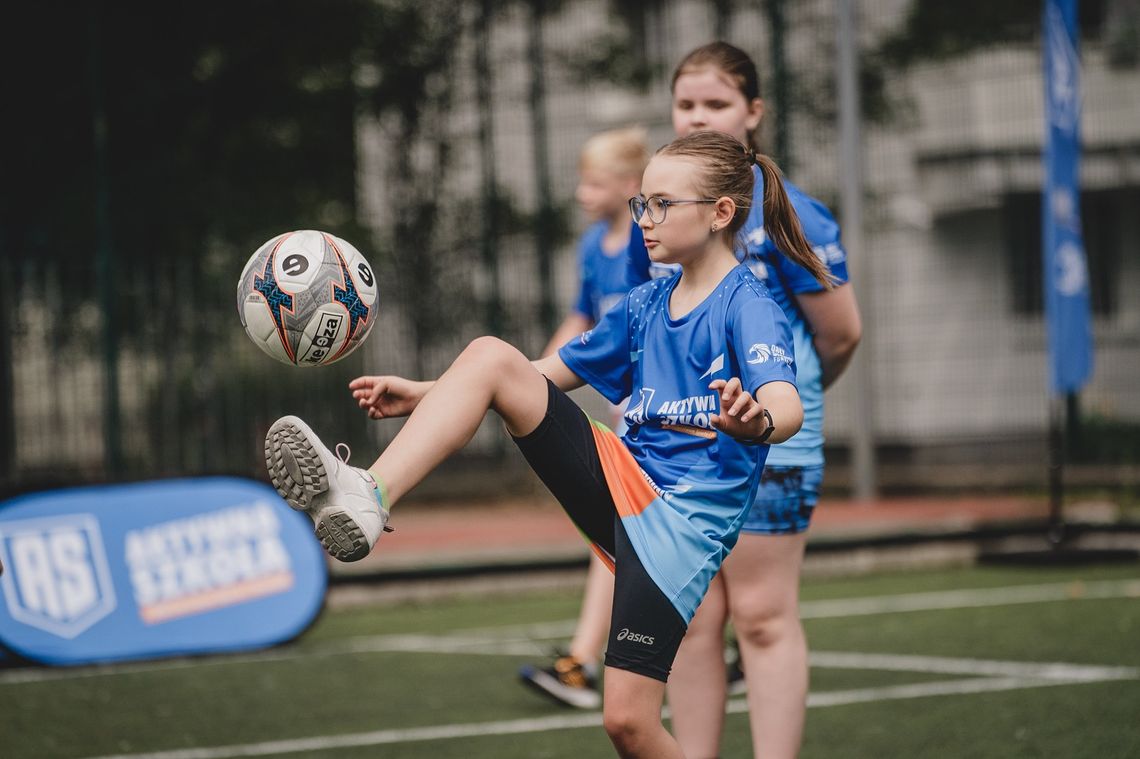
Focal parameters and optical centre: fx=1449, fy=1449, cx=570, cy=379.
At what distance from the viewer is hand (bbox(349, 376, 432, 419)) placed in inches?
141

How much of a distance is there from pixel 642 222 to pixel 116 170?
35.9ft

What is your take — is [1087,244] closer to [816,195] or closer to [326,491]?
[816,195]

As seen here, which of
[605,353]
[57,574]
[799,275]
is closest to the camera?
[605,353]

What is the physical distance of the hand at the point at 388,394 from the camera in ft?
11.8

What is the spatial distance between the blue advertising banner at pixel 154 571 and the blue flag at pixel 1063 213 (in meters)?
5.45

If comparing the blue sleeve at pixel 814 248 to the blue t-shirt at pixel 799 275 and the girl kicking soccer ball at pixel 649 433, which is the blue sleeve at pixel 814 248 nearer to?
the blue t-shirt at pixel 799 275

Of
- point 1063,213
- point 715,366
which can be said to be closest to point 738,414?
point 715,366

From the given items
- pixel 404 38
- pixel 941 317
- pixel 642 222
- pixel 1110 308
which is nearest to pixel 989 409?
pixel 941 317

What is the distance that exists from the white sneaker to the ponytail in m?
1.30

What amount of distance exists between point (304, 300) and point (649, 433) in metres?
0.95

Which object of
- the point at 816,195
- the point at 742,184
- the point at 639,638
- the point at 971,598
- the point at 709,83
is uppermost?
the point at 709,83

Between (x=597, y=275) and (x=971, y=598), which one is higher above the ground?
(x=597, y=275)

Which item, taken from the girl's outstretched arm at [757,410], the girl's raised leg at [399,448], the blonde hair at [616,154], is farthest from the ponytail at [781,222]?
the blonde hair at [616,154]

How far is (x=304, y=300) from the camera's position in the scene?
3701 millimetres
